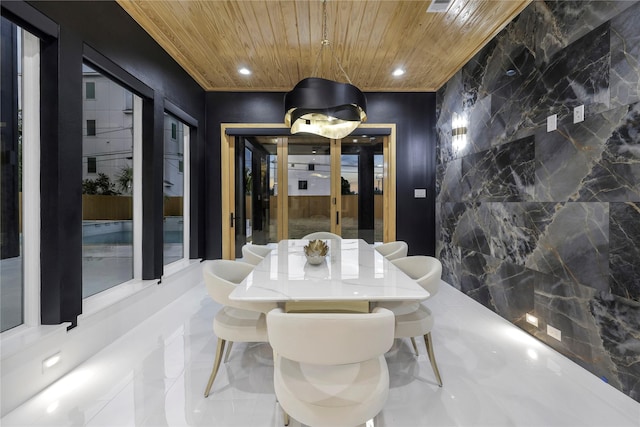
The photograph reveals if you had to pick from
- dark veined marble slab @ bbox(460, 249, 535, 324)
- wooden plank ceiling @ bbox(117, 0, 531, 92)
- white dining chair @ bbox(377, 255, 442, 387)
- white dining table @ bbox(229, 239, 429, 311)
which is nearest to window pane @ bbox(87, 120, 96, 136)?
wooden plank ceiling @ bbox(117, 0, 531, 92)

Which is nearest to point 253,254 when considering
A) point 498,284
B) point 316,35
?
point 316,35

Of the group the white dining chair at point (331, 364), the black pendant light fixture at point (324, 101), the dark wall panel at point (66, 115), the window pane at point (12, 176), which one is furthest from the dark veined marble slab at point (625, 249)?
the window pane at point (12, 176)

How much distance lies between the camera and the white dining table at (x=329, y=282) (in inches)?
54.2

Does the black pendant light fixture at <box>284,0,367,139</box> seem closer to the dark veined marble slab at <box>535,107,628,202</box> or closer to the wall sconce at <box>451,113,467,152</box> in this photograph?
the dark veined marble slab at <box>535,107,628,202</box>

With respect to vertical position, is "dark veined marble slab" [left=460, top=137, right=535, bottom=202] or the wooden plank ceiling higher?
the wooden plank ceiling

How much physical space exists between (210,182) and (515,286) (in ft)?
14.7

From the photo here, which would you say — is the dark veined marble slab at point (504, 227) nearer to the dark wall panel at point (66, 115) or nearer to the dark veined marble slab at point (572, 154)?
the dark veined marble slab at point (572, 154)

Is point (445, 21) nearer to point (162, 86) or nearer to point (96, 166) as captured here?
point (162, 86)

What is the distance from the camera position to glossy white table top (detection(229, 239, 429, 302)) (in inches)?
54.5

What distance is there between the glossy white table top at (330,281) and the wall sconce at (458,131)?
2.34 metres

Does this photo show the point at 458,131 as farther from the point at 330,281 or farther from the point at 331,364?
the point at 331,364

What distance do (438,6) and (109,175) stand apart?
12.9ft

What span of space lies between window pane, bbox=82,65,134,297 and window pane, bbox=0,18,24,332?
1.98 feet

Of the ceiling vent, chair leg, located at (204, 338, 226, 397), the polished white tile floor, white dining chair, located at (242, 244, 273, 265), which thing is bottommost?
the polished white tile floor
